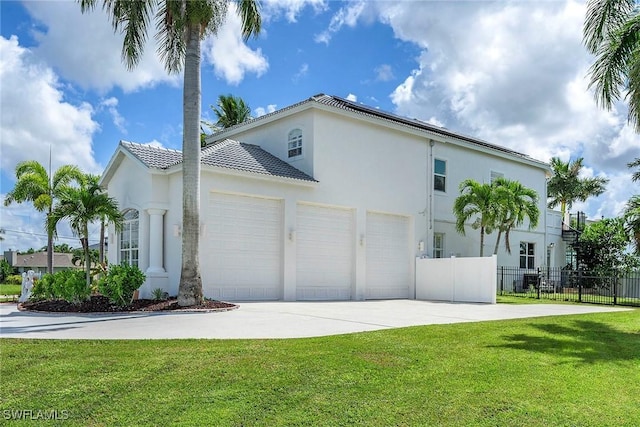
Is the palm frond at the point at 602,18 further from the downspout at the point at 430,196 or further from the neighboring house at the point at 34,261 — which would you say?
the neighboring house at the point at 34,261

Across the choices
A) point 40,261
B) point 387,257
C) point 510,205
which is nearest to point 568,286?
point 510,205

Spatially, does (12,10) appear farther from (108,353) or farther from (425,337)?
(425,337)

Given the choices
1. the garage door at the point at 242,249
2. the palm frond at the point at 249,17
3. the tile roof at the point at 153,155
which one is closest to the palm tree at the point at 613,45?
the palm frond at the point at 249,17

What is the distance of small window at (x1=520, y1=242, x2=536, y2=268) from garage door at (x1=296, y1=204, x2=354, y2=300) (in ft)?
42.8

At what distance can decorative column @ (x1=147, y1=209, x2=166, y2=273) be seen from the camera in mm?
16031

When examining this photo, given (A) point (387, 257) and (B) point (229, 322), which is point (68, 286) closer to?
(B) point (229, 322)

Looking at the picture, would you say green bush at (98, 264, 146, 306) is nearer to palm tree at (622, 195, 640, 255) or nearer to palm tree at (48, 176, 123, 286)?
palm tree at (48, 176, 123, 286)

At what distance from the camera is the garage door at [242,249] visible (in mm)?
16016

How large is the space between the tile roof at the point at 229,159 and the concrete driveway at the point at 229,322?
4936 millimetres

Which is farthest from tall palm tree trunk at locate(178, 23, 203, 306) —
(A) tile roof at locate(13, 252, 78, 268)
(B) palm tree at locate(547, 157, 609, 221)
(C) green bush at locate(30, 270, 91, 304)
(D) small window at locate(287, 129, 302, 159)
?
(A) tile roof at locate(13, 252, 78, 268)

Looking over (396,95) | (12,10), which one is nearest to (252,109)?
(396,95)

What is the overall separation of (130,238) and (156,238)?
220 cm

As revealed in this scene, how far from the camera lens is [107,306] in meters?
12.8

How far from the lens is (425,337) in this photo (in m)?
8.97
